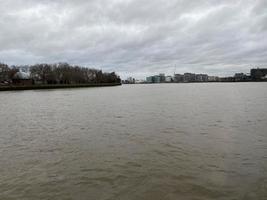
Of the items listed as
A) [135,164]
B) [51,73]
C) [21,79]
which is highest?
[51,73]

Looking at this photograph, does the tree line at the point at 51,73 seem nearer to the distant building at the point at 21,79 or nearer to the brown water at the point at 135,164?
the distant building at the point at 21,79

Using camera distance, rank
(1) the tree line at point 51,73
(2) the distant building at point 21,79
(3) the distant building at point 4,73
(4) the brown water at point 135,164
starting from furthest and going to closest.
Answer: (1) the tree line at point 51,73
(2) the distant building at point 21,79
(3) the distant building at point 4,73
(4) the brown water at point 135,164

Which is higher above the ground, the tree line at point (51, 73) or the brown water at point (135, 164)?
the tree line at point (51, 73)

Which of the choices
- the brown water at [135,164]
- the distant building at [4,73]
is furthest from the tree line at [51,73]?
the brown water at [135,164]

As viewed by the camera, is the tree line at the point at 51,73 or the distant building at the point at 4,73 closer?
the distant building at the point at 4,73

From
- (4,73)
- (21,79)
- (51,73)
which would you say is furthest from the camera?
(51,73)

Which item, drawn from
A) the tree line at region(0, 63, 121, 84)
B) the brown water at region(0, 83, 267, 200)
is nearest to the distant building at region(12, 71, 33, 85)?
the tree line at region(0, 63, 121, 84)

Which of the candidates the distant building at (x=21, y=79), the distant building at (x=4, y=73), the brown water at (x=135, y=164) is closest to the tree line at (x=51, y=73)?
the distant building at (x=4, y=73)

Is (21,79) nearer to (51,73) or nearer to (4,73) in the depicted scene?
(4,73)

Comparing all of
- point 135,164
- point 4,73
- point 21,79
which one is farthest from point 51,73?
point 135,164

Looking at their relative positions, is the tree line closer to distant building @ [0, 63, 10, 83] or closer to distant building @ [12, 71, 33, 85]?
distant building @ [0, 63, 10, 83]

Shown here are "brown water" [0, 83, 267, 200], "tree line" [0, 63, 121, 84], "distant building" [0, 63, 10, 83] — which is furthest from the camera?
"tree line" [0, 63, 121, 84]


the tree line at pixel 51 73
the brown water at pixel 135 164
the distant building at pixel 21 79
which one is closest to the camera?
the brown water at pixel 135 164

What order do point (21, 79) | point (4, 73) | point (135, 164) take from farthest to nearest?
point (21, 79) < point (4, 73) < point (135, 164)
